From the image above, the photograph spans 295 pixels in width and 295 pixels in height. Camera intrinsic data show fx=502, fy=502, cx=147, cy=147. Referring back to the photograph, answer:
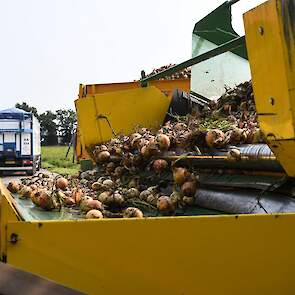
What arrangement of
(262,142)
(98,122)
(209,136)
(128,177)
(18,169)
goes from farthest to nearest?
(18,169)
(98,122)
(128,177)
(209,136)
(262,142)

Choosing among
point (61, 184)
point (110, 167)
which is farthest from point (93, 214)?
point (110, 167)

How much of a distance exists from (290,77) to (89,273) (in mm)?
999

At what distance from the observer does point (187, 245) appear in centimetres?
184

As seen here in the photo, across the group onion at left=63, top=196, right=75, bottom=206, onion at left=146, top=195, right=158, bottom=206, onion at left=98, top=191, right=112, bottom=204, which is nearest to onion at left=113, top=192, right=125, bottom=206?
onion at left=98, top=191, right=112, bottom=204

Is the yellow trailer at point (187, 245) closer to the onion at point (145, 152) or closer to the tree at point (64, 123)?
the onion at point (145, 152)

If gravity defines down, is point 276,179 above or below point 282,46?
below

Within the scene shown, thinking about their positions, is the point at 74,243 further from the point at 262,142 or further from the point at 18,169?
the point at 18,169

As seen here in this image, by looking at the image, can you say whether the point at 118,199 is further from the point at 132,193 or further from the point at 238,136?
the point at 238,136

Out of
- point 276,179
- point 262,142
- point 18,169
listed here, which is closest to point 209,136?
point 262,142

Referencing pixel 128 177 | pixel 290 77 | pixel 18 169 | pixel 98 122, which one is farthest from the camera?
pixel 18 169

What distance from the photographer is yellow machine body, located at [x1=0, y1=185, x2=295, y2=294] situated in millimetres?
1810

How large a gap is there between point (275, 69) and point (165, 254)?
0.79m

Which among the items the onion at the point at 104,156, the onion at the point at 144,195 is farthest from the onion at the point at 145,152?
the onion at the point at 104,156

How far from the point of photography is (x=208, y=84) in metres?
5.03
